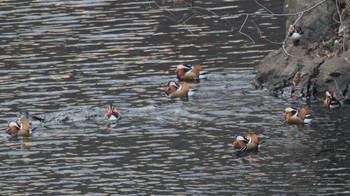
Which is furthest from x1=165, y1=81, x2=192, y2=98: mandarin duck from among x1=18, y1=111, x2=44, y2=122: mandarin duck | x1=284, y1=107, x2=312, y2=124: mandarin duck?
x1=284, y1=107, x2=312, y2=124: mandarin duck

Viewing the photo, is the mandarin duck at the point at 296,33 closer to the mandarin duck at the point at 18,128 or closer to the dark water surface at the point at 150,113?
the dark water surface at the point at 150,113

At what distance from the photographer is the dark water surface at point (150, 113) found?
2145 cm

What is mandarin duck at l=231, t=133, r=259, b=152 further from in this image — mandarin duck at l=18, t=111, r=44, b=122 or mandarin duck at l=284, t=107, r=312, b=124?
mandarin duck at l=18, t=111, r=44, b=122

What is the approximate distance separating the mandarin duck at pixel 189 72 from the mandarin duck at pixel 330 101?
514 cm

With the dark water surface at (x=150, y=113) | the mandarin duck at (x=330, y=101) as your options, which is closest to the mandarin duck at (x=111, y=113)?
the dark water surface at (x=150, y=113)

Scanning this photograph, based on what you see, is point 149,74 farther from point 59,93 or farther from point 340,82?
point 340,82

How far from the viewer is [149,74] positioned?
31.5 metres

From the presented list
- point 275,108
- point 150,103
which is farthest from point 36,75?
point 275,108

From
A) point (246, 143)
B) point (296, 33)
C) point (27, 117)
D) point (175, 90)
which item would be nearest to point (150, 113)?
point (175, 90)

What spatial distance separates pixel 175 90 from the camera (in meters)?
28.9

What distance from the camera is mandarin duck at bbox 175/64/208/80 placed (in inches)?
1206

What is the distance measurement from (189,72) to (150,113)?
404cm

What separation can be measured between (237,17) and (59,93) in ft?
34.0

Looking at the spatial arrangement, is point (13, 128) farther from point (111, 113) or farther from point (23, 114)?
point (111, 113)
